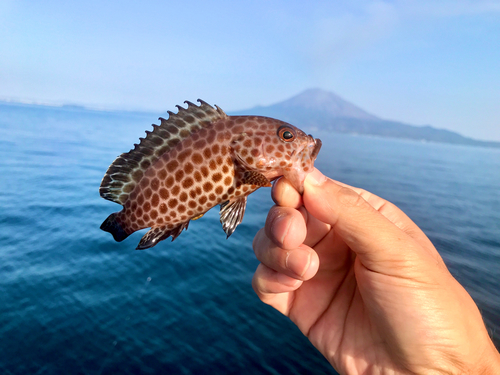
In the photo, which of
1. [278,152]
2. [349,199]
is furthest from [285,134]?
[349,199]

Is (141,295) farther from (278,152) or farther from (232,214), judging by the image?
(278,152)

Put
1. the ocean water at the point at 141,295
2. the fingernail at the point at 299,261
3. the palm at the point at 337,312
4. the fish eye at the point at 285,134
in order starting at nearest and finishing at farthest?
the fish eye at the point at 285,134 → the fingernail at the point at 299,261 → the palm at the point at 337,312 → the ocean water at the point at 141,295

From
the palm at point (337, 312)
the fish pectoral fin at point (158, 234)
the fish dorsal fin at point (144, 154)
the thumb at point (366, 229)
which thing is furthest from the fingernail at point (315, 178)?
the palm at point (337, 312)

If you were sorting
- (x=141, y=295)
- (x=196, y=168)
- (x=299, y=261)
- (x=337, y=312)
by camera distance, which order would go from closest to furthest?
1. (x=196, y=168)
2. (x=299, y=261)
3. (x=337, y=312)
4. (x=141, y=295)

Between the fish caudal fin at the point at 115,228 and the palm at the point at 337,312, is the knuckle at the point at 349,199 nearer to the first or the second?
the palm at the point at 337,312

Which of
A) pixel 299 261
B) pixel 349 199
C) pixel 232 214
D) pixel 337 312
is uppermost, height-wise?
pixel 349 199

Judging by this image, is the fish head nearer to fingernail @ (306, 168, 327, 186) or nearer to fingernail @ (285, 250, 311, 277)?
fingernail @ (306, 168, 327, 186)

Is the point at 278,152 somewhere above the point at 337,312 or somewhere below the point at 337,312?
above

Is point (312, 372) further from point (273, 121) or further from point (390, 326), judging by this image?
point (273, 121)
